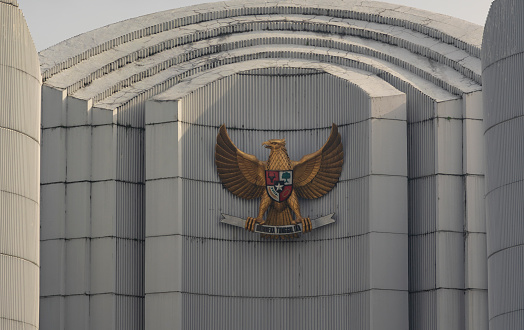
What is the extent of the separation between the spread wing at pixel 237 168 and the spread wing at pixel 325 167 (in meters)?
1.44

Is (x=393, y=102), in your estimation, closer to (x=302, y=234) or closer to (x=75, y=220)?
(x=302, y=234)

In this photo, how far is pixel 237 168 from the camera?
7150 centimetres

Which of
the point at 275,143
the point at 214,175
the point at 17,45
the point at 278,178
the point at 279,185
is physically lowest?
the point at 279,185

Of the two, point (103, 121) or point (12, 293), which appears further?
point (103, 121)

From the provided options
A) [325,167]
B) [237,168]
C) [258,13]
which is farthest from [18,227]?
[258,13]

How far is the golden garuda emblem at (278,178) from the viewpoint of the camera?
7119 centimetres

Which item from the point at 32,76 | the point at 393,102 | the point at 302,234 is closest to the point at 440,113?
the point at 393,102

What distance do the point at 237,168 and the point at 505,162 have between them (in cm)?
1915

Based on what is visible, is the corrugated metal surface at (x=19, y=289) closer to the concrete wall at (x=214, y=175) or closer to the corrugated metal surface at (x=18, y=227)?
the corrugated metal surface at (x=18, y=227)

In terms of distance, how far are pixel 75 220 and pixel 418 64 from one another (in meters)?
14.5

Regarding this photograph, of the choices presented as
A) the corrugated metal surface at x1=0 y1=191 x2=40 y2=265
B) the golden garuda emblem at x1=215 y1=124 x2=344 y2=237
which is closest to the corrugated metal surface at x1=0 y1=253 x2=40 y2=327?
the corrugated metal surface at x1=0 y1=191 x2=40 y2=265

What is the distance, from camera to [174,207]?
2763 inches

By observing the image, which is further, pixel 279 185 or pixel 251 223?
pixel 279 185

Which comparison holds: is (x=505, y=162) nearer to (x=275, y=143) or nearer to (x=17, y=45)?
(x=17, y=45)
